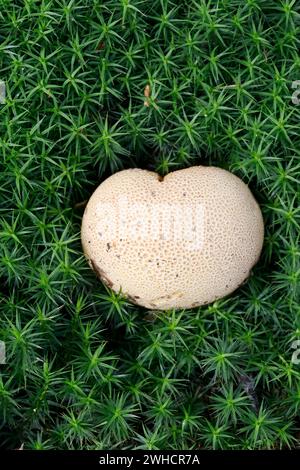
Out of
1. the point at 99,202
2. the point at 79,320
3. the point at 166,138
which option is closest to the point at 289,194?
the point at 166,138

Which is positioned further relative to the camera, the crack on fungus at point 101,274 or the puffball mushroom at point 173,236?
the crack on fungus at point 101,274

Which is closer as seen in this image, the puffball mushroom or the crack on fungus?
the puffball mushroom

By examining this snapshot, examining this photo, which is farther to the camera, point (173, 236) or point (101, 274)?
point (101, 274)

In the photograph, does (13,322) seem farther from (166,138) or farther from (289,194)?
(289,194)

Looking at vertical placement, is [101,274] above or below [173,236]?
below

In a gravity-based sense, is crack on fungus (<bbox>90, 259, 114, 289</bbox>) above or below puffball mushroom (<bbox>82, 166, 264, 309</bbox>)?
below
